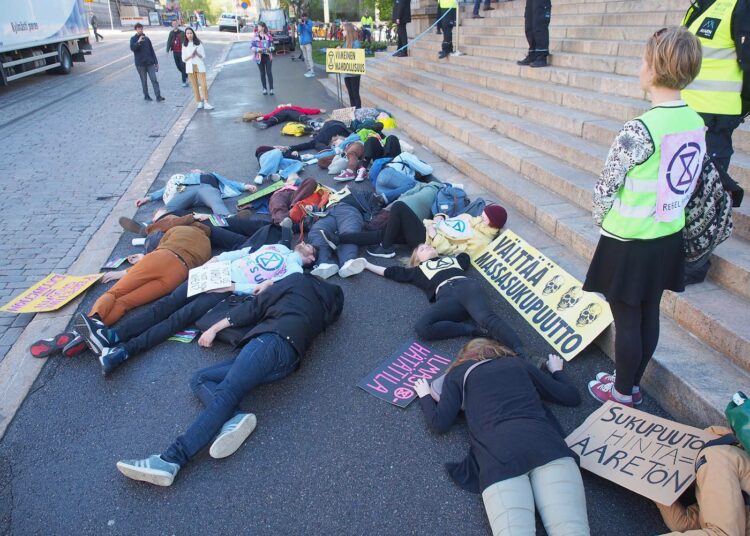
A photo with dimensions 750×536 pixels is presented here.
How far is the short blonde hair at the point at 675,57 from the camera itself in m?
2.27

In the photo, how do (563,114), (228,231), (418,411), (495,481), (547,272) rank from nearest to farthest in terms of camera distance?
(495,481) → (418,411) → (547,272) → (228,231) → (563,114)

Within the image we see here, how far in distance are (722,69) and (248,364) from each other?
3610 millimetres

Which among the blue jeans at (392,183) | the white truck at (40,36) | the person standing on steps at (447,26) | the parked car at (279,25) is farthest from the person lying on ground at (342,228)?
the parked car at (279,25)

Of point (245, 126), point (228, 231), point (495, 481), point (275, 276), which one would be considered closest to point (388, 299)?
point (275, 276)

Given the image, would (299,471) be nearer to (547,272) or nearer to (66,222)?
(547,272)

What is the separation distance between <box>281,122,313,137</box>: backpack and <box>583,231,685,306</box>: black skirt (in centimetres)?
882

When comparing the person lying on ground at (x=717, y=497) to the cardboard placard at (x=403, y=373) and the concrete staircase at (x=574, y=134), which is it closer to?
the concrete staircase at (x=574, y=134)

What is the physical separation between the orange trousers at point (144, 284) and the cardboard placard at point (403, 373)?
2.08 m

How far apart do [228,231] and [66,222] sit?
2.47m

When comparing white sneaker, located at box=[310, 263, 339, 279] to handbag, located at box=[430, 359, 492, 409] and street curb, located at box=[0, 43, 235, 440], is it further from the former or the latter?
street curb, located at box=[0, 43, 235, 440]

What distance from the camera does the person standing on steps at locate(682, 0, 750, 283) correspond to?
315 cm

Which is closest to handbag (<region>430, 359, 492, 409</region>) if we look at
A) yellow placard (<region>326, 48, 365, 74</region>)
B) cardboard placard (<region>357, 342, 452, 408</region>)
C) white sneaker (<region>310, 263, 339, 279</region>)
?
cardboard placard (<region>357, 342, 452, 408</region>)

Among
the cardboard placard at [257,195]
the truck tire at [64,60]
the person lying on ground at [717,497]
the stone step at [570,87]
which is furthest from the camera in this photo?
the truck tire at [64,60]

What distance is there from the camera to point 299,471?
→ 9.19 feet
